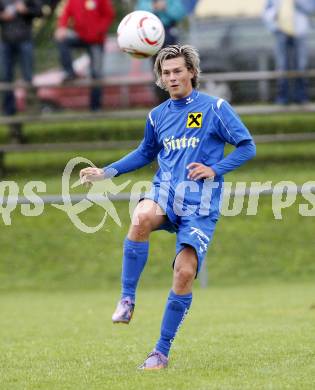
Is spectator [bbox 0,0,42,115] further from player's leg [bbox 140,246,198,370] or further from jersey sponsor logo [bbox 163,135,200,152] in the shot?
player's leg [bbox 140,246,198,370]

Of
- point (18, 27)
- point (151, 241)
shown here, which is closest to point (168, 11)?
point (18, 27)

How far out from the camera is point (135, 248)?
22.5 ft

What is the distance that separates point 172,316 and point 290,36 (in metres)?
10.0

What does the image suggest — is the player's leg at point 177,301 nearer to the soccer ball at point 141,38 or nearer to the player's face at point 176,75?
the player's face at point 176,75

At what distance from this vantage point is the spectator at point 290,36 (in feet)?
51.7

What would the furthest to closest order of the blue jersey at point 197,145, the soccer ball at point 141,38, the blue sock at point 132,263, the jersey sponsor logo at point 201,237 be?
the soccer ball at point 141,38 → the blue sock at point 132,263 → the blue jersey at point 197,145 → the jersey sponsor logo at point 201,237

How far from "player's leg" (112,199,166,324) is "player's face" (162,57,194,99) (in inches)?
29.5

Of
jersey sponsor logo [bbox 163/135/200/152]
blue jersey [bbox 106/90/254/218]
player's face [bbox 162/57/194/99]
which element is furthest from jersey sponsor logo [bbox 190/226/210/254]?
player's face [bbox 162/57/194/99]

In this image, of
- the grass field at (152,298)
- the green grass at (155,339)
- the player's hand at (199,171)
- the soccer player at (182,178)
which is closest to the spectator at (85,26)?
the grass field at (152,298)

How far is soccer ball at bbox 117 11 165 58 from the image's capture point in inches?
307

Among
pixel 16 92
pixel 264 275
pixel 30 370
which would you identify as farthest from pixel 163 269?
pixel 30 370

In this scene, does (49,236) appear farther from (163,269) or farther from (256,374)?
(256,374)

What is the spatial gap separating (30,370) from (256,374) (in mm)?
1497

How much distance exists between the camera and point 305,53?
16453 millimetres
